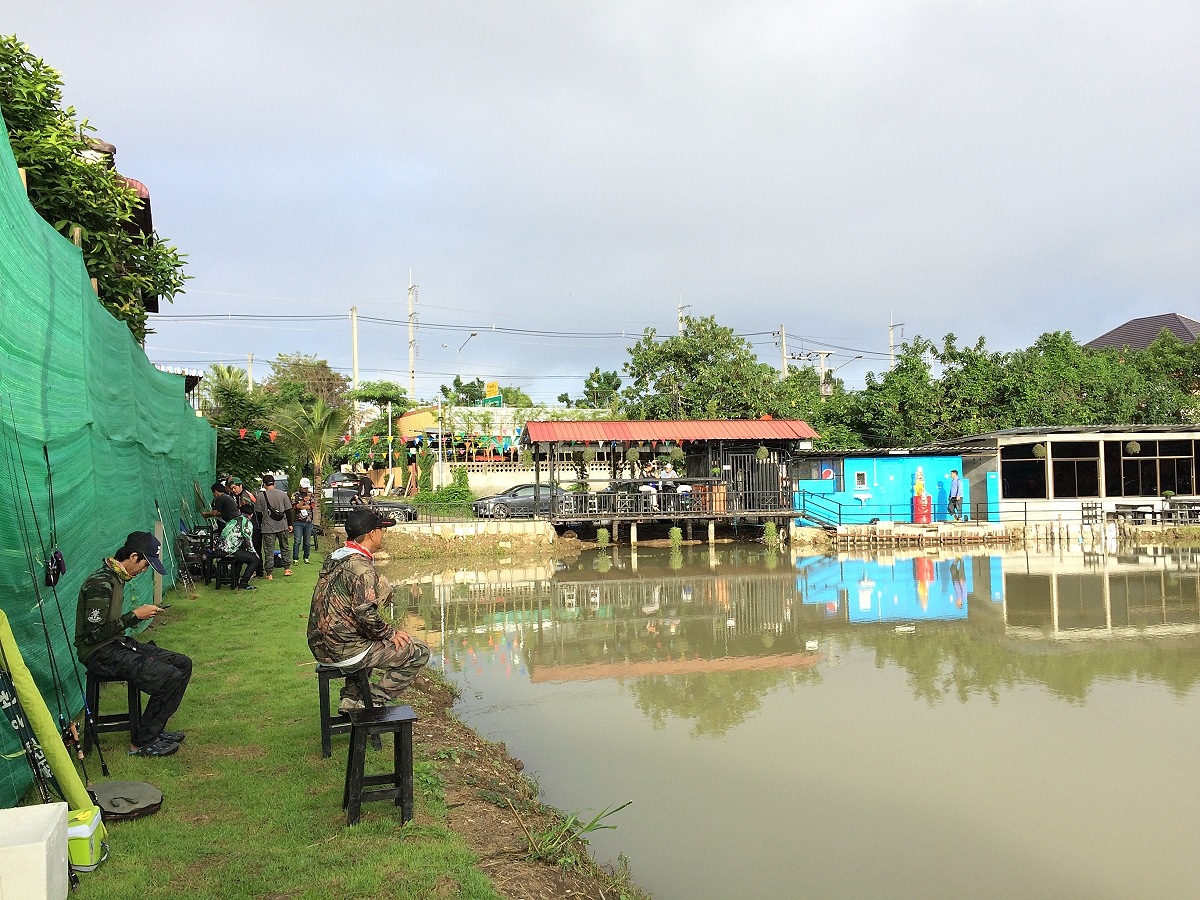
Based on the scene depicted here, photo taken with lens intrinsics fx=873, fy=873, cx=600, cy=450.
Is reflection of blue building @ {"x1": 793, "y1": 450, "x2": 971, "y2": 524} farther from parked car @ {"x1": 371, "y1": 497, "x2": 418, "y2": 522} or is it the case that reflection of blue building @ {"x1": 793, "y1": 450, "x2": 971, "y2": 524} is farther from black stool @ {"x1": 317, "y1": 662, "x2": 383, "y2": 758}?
black stool @ {"x1": 317, "y1": 662, "x2": 383, "y2": 758}

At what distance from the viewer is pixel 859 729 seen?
748cm

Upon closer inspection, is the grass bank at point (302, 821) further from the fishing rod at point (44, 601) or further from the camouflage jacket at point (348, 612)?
the camouflage jacket at point (348, 612)

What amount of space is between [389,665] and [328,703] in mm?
815

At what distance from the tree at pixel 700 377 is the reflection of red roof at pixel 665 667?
1817 cm

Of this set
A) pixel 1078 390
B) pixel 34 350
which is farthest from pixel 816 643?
pixel 1078 390

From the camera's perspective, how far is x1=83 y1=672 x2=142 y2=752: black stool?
4.90 metres

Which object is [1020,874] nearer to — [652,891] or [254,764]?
[652,891]

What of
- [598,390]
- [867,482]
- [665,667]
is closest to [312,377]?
[598,390]

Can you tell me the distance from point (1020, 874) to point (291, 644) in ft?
22.0

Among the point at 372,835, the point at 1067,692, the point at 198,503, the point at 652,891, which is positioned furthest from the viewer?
the point at 198,503

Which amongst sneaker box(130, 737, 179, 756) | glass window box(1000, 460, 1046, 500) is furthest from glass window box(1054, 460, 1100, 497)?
sneaker box(130, 737, 179, 756)

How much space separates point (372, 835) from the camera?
165 inches

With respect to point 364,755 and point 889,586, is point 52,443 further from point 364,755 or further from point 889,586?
point 889,586

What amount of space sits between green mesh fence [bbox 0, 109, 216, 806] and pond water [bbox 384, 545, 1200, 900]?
10.8ft
